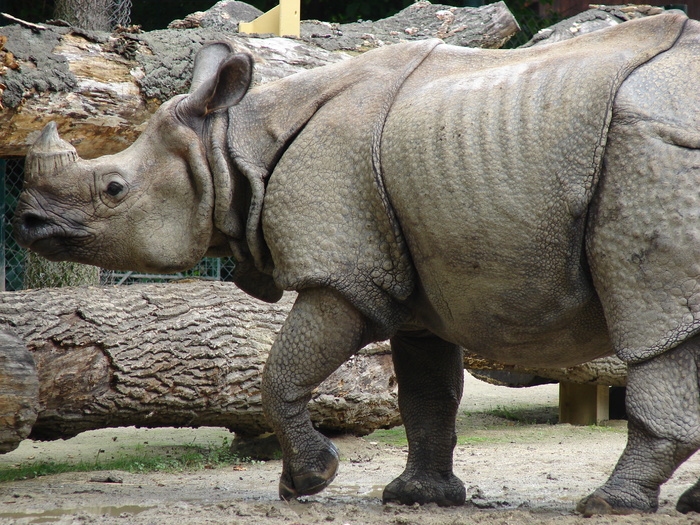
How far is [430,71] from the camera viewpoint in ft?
12.4

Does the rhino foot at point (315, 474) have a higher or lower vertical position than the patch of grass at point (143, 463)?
higher

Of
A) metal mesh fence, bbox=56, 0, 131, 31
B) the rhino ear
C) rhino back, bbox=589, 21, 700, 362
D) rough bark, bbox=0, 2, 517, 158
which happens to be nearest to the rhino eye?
the rhino ear

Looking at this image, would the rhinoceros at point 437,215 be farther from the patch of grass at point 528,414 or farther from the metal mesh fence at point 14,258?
the patch of grass at point 528,414

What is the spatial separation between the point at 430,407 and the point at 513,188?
144 cm

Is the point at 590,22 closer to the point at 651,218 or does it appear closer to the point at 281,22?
the point at 281,22

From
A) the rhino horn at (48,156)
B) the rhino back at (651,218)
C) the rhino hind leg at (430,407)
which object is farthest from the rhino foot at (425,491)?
the rhino horn at (48,156)

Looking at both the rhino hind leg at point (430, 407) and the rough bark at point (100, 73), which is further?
the rough bark at point (100, 73)

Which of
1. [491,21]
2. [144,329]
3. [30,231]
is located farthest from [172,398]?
[491,21]

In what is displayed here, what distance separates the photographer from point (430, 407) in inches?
167

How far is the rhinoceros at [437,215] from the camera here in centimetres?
301

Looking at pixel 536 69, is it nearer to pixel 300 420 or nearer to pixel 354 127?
pixel 354 127

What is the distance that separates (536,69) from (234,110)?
4.50ft

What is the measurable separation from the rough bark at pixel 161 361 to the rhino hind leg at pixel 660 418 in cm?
314

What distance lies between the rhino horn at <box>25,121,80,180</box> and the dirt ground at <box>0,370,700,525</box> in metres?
1.54
